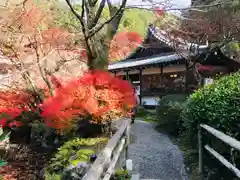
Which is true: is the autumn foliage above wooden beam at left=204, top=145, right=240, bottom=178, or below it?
above

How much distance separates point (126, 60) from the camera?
21.6m

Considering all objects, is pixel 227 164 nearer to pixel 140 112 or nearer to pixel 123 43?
pixel 140 112

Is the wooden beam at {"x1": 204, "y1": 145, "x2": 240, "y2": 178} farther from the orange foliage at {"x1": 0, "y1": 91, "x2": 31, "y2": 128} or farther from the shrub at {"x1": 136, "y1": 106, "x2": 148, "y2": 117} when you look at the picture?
the shrub at {"x1": 136, "y1": 106, "x2": 148, "y2": 117}

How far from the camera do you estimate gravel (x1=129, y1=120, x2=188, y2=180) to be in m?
5.66

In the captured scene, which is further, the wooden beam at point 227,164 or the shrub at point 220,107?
the shrub at point 220,107

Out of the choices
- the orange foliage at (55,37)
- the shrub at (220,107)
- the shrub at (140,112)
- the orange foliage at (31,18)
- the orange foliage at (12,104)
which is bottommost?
the shrub at (140,112)

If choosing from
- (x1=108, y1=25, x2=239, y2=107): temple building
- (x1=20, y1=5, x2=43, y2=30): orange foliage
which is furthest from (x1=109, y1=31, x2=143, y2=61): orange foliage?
(x1=20, y1=5, x2=43, y2=30): orange foliage

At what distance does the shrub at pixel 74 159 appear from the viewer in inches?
192

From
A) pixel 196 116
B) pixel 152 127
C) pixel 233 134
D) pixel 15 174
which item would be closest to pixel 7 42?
pixel 15 174

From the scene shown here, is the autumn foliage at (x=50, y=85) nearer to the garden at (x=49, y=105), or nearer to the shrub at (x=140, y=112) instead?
the garden at (x=49, y=105)

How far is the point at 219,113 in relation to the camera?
415 cm

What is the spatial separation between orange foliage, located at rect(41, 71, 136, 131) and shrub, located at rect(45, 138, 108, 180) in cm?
77

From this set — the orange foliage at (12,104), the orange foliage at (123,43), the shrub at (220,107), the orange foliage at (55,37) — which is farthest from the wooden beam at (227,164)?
the orange foliage at (123,43)

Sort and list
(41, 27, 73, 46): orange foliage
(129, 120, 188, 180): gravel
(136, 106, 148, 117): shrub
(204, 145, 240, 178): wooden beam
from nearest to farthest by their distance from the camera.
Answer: (204, 145, 240, 178): wooden beam < (129, 120, 188, 180): gravel < (41, 27, 73, 46): orange foliage < (136, 106, 148, 117): shrub
